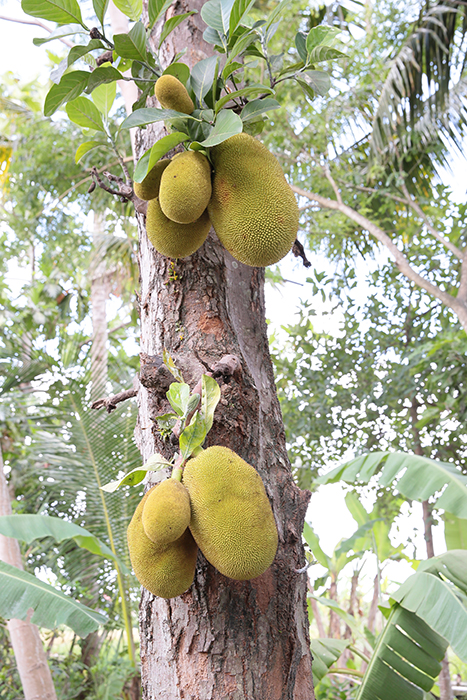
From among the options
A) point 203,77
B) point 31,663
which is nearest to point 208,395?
point 203,77

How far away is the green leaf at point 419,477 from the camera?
5.00 feet

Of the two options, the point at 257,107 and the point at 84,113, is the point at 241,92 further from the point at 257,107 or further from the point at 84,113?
the point at 84,113

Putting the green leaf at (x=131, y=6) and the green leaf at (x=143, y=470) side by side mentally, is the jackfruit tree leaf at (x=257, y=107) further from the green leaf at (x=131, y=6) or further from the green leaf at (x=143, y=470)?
the green leaf at (x=143, y=470)

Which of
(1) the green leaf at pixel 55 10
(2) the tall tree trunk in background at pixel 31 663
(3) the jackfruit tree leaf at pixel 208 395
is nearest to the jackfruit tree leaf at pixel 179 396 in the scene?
(3) the jackfruit tree leaf at pixel 208 395

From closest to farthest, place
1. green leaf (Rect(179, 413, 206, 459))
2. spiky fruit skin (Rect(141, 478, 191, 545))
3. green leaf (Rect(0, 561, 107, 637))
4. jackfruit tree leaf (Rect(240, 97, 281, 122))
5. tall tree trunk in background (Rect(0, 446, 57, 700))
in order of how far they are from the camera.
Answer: spiky fruit skin (Rect(141, 478, 191, 545)) → green leaf (Rect(179, 413, 206, 459)) → jackfruit tree leaf (Rect(240, 97, 281, 122)) → green leaf (Rect(0, 561, 107, 637)) → tall tree trunk in background (Rect(0, 446, 57, 700))

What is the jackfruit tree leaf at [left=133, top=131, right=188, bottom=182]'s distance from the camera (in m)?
0.62

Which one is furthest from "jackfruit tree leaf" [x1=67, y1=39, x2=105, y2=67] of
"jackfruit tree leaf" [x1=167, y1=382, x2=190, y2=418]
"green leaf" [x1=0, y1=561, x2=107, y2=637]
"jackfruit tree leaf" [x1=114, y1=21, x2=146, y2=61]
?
"green leaf" [x1=0, y1=561, x2=107, y2=637]

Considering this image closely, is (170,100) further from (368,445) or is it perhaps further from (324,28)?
(368,445)

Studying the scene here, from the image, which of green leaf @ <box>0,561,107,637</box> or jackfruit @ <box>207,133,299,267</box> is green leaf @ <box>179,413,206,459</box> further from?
green leaf @ <box>0,561,107,637</box>

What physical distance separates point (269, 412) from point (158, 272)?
26 centimetres

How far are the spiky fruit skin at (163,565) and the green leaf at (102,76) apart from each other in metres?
0.56

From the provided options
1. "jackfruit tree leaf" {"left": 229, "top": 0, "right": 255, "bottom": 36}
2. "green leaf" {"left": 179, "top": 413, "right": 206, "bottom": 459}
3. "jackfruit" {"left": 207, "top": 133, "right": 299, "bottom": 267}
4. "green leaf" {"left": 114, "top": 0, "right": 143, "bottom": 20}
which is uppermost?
"green leaf" {"left": 114, "top": 0, "right": 143, "bottom": 20}

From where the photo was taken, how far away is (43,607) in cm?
145

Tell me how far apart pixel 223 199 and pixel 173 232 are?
2.9 inches
